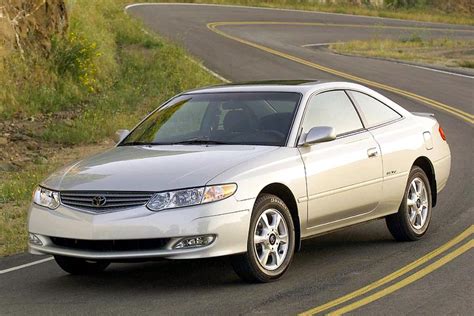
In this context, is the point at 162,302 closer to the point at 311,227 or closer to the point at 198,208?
the point at 198,208

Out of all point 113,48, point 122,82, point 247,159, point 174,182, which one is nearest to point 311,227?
point 247,159

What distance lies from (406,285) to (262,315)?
1410 mm

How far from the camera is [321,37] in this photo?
43.8 m

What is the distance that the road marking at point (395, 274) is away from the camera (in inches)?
300

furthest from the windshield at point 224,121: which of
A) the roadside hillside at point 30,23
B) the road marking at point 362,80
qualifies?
the road marking at point 362,80

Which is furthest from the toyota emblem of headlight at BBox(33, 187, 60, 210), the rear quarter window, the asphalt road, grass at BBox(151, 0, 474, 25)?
grass at BBox(151, 0, 474, 25)

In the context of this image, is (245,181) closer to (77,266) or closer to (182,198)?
(182,198)

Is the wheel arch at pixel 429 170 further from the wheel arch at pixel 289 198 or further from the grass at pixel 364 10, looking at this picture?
the grass at pixel 364 10

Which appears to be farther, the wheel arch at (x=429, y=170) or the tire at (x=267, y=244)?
the wheel arch at (x=429, y=170)

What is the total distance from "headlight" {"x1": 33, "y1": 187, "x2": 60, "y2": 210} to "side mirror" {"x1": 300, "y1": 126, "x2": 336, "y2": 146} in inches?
80.6

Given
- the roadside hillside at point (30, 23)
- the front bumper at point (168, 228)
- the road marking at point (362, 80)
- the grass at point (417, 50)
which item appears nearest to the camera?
the front bumper at point (168, 228)

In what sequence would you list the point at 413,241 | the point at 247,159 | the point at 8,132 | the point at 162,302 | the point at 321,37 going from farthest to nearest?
the point at 321,37 < the point at 8,132 < the point at 413,241 < the point at 247,159 < the point at 162,302

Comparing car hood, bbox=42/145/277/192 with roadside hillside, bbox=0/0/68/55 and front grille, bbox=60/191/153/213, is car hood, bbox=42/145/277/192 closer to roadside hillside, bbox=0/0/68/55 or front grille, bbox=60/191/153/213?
front grille, bbox=60/191/153/213

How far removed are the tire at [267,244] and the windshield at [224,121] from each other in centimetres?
72
